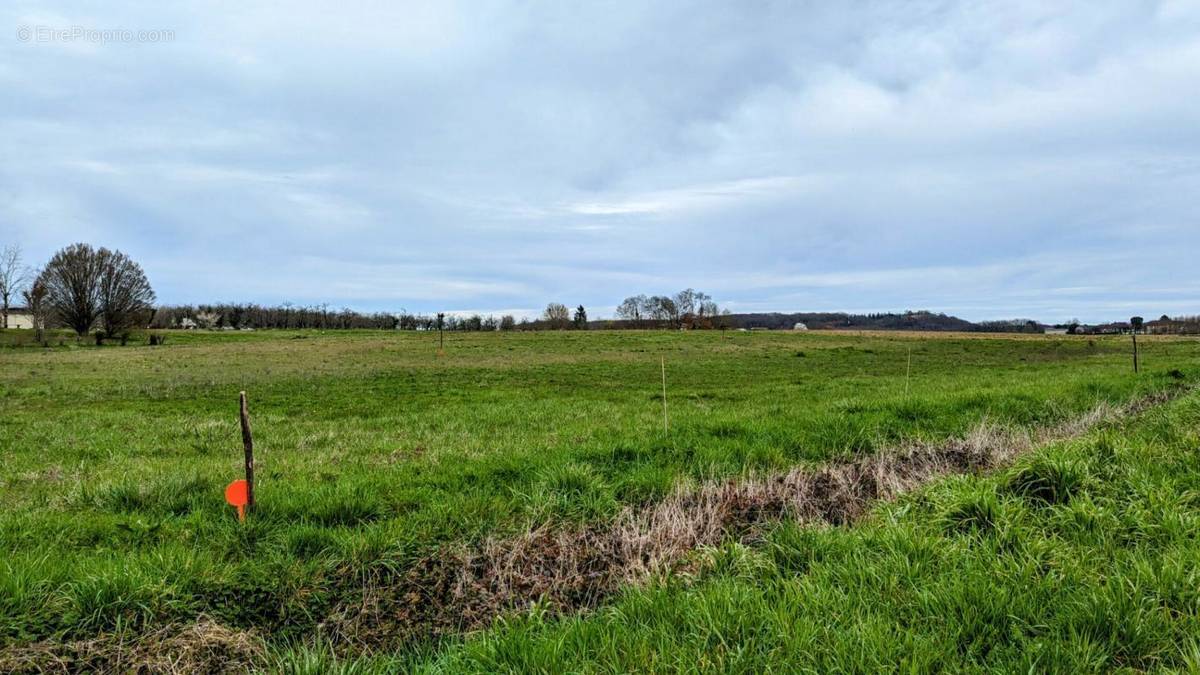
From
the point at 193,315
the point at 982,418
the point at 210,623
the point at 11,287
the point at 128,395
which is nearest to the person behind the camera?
the point at 210,623

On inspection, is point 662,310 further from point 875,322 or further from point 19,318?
point 19,318

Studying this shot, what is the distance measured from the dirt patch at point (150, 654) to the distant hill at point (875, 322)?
104 m

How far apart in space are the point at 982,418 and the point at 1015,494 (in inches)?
248

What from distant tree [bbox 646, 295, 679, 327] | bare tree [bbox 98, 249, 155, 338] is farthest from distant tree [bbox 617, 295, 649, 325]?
bare tree [bbox 98, 249, 155, 338]

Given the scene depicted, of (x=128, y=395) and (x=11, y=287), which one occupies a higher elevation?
(x=11, y=287)

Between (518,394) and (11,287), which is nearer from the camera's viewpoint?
(518,394)

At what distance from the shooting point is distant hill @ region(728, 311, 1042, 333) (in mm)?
105562

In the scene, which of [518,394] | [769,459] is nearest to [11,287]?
[518,394]

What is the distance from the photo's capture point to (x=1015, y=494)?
569 cm

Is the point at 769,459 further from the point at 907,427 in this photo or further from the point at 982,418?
the point at 982,418

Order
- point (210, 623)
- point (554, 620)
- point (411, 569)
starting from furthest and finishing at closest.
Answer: point (411, 569) < point (554, 620) < point (210, 623)

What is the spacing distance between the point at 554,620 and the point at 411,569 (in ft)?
4.78

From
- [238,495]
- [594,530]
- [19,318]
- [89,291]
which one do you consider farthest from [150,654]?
[19,318]

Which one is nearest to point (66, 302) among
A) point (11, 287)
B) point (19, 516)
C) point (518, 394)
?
point (11, 287)
